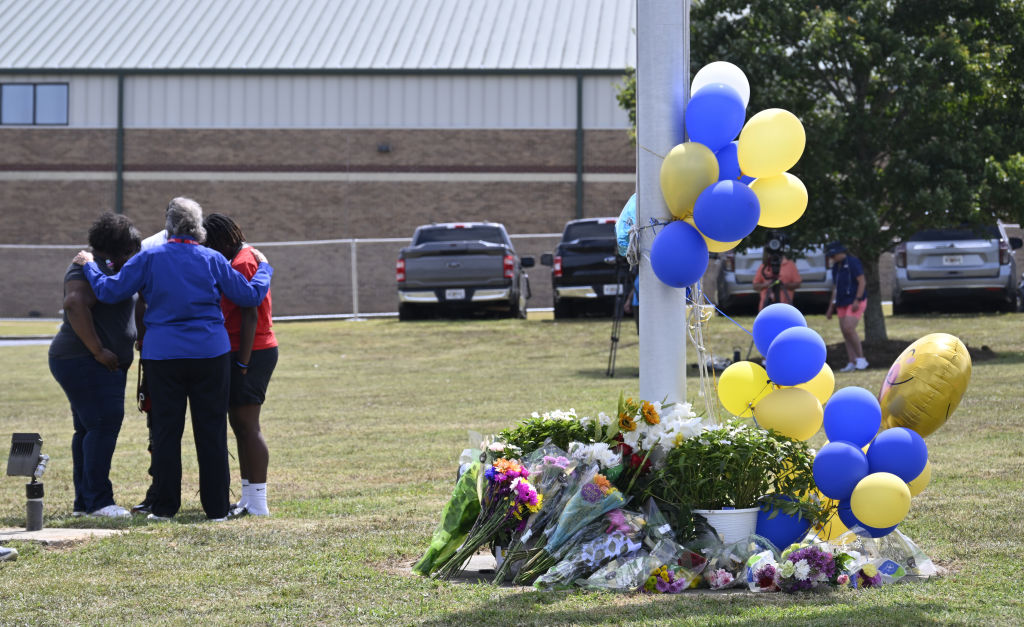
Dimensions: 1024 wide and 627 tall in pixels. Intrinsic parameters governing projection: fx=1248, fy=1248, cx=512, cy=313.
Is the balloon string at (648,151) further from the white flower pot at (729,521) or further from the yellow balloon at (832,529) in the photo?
the yellow balloon at (832,529)

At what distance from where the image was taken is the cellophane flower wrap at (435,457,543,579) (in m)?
Result: 5.91

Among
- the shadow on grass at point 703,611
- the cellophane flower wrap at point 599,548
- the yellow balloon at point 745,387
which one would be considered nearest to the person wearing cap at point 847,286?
the yellow balloon at point 745,387

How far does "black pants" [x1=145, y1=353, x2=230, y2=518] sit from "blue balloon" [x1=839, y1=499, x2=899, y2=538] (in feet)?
12.0

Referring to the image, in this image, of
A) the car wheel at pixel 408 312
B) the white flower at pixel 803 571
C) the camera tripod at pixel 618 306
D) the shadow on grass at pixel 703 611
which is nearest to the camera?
the shadow on grass at pixel 703 611

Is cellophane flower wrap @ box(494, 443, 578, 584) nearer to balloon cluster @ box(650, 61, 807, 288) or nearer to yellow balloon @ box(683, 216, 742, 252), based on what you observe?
balloon cluster @ box(650, 61, 807, 288)

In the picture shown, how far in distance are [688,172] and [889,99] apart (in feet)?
38.7

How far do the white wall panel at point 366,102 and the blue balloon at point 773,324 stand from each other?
2733 cm

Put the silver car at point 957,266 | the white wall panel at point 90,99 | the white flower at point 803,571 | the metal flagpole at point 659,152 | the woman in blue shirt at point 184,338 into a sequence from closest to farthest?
the white flower at point 803,571 < the metal flagpole at point 659,152 < the woman in blue shirt at point 184,338 < the silver car at point 957,266 < the white wall panel at point 90,99

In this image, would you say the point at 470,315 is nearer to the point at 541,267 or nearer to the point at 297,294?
the point at 541,267

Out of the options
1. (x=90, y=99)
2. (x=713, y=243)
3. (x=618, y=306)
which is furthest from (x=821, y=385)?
(x=90, y=99)

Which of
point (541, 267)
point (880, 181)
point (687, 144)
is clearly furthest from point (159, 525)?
point (541, 267)

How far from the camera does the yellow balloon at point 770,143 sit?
607 centimetres

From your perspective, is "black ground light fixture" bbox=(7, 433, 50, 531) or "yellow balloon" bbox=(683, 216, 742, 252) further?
"black ground light fixture" bbox=(7, 433, 50, 531)

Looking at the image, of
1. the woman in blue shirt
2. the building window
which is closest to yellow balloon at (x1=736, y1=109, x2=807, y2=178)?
the woman in blue shirt
